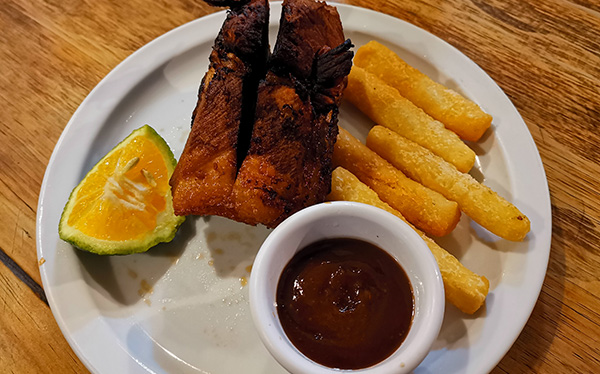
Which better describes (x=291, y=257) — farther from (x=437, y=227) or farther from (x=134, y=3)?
(x=134, y=3)

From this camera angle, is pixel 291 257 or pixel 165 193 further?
pixel 165 193

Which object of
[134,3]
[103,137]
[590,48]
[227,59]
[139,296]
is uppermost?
[590,48]

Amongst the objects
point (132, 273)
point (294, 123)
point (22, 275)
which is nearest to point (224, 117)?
point (294, 123)

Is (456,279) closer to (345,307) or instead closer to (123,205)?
(345,307)

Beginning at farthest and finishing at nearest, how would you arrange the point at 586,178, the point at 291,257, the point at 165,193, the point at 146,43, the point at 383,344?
the point at 146,43 → the point at 586,178 → the point at 165,193 → the point at 291,257 → the point at 383,344

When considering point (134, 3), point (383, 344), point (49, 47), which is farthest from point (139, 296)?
point (134, 3)

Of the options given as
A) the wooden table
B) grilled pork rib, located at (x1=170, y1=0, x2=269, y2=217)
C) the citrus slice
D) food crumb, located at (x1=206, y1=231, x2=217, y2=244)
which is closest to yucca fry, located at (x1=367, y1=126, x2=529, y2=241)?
the wooden table

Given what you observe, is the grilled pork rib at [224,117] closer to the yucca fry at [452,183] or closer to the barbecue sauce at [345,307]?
the barbecue sauce at [345,307]
